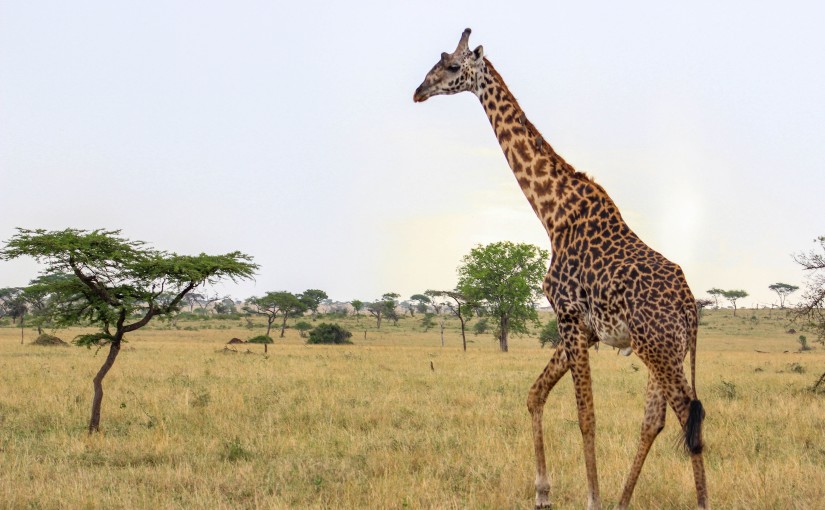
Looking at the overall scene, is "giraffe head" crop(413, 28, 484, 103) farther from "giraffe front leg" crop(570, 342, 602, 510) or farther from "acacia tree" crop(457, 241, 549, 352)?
"acacia tree" crop(457, 241, 549, 352)

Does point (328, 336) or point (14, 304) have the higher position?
point (14, 304)

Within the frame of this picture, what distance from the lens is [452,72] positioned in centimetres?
672

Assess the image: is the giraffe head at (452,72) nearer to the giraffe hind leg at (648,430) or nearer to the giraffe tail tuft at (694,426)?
the giraffe hind leg at (648,430)

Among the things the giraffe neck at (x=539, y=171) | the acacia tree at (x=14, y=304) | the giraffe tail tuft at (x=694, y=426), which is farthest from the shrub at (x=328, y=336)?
the giraffe tail tuft at (x=694, y=426)

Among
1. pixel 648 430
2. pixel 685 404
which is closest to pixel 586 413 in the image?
pixel 648 430

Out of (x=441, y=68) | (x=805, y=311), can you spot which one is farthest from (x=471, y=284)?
(x=441, y=68)

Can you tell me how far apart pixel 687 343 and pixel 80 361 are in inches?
980

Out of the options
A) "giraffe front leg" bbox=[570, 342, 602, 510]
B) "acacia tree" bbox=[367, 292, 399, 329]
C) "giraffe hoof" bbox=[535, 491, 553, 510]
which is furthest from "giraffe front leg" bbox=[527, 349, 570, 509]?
"acacia tree" bbox=[367, 292, 399, 329]

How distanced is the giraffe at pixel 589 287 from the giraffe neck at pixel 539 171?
1 centimetres

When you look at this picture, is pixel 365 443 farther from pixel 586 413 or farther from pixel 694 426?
pixel 694 426

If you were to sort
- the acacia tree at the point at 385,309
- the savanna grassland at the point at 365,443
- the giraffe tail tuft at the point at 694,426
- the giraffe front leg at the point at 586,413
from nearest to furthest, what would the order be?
1. the giraffe tail tuft at the point at 694,426
2. the giraffe front leg at the point at 586,413
3. the savanna grassland at the point at 365,443
4. the acacia tree at the point at 385,309

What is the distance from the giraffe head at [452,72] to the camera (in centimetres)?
666

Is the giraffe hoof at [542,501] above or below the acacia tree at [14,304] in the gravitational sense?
below

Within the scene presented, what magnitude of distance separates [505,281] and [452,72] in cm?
3639
